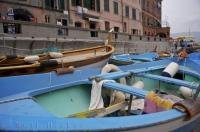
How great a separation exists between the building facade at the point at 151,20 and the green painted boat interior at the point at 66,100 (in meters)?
42.1

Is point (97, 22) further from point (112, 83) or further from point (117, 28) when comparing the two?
point (112, 83)

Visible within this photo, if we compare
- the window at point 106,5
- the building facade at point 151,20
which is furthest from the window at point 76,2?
the building facade at point 151,20

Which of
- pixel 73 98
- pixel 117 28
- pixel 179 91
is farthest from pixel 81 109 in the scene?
pixel 117 28

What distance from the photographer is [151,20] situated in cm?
5219

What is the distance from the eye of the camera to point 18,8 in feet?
65.8

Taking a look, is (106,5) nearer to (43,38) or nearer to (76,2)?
(76,2)

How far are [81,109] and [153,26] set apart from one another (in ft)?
158

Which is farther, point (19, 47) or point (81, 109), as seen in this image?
point (19, 47)

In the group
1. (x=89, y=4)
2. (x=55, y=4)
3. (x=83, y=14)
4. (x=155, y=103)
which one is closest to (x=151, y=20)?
(x=89, y=4)

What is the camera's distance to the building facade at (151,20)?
4780 cm

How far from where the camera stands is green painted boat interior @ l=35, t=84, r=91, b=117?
4.35 m

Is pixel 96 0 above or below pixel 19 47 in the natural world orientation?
above

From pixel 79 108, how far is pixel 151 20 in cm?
4899

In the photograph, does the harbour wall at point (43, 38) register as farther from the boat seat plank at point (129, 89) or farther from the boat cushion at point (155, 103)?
the boat cushion at point (155, 103)
